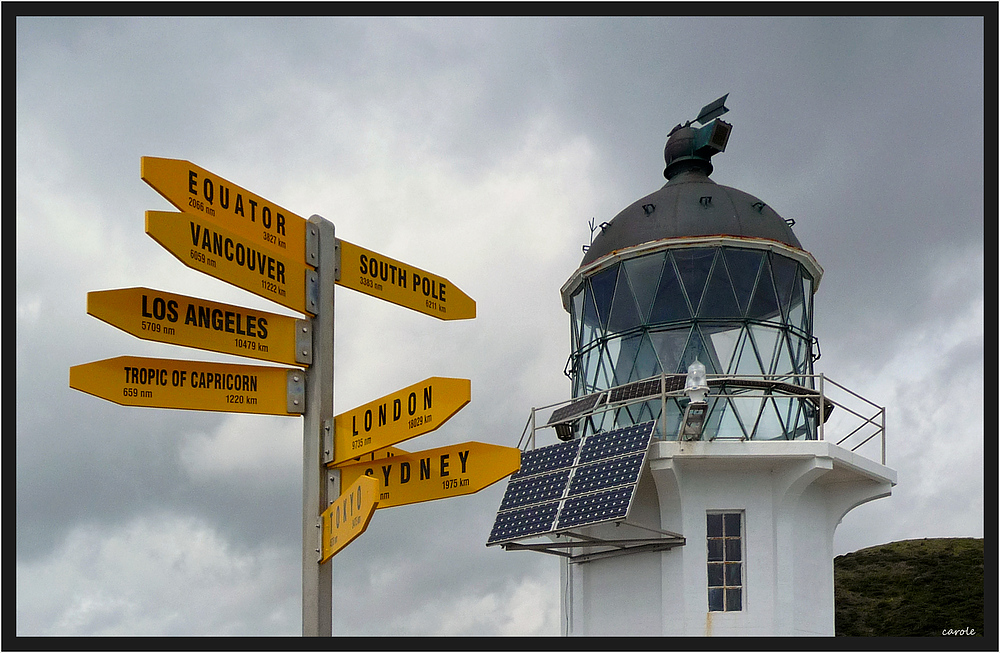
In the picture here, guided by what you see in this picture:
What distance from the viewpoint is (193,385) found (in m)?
7.19

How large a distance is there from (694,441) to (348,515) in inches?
322

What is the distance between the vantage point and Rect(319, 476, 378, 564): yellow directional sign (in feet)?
22.0

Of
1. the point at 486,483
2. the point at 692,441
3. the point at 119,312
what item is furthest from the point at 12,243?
the point at 692,441

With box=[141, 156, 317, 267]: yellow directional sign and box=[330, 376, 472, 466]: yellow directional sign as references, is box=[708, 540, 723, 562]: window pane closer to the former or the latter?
box=[330, 376, 472, 466]: yellow directional sign

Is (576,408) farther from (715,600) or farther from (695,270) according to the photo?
(715,600)

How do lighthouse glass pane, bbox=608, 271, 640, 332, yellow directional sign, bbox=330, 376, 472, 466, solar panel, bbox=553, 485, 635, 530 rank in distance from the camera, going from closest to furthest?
yellow directional sign, bbox=330, 376, 472, 466 < solar panel, bbox=553, 485, 635, 530 < lighthouse glass pane, bbox=608, 271, 640, 332

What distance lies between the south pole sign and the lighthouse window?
7.98 m

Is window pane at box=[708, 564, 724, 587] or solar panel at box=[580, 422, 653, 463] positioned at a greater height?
solar panel at box=[580, 422, 653, 463]

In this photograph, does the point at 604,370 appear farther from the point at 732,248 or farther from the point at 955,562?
the point at 955,562

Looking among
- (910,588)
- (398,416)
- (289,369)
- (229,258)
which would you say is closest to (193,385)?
(289,369)

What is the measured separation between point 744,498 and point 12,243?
421 inches

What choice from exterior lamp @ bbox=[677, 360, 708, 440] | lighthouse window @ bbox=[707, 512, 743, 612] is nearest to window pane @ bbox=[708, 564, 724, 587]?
lighthouse window @ bbox=[707, 512, 743, 612]

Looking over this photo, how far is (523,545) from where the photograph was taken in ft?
50.9

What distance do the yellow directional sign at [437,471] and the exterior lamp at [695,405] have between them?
7.24 m
